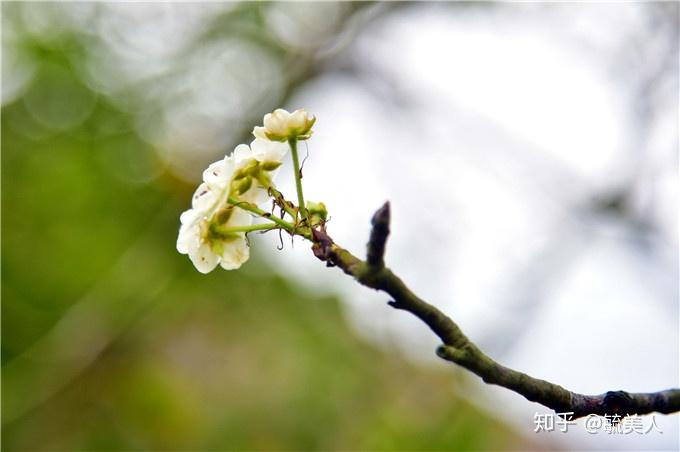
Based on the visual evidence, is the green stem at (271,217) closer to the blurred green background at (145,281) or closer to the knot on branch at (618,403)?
the knot on branch at (618,403)

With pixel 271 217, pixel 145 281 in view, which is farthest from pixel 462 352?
pixel 145 281

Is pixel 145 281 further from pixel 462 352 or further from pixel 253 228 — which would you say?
pixel 462 352

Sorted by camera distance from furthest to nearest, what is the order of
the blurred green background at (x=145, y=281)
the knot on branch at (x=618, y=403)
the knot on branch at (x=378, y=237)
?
the blurred green background at (x=145, y=281), the knot on branch at (x=618, y=403), the knot on branch at (x=378, y=237)

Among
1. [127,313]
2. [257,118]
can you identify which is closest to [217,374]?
[127,313]

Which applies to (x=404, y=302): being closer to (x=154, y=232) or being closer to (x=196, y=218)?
(x=196, y=218)

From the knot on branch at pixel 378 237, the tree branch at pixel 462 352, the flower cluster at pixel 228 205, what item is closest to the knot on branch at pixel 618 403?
the tree branch at pixel 462 352

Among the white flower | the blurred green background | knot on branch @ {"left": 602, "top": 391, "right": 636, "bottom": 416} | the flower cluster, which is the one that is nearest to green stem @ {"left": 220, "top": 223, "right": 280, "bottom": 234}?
the flower cluster
